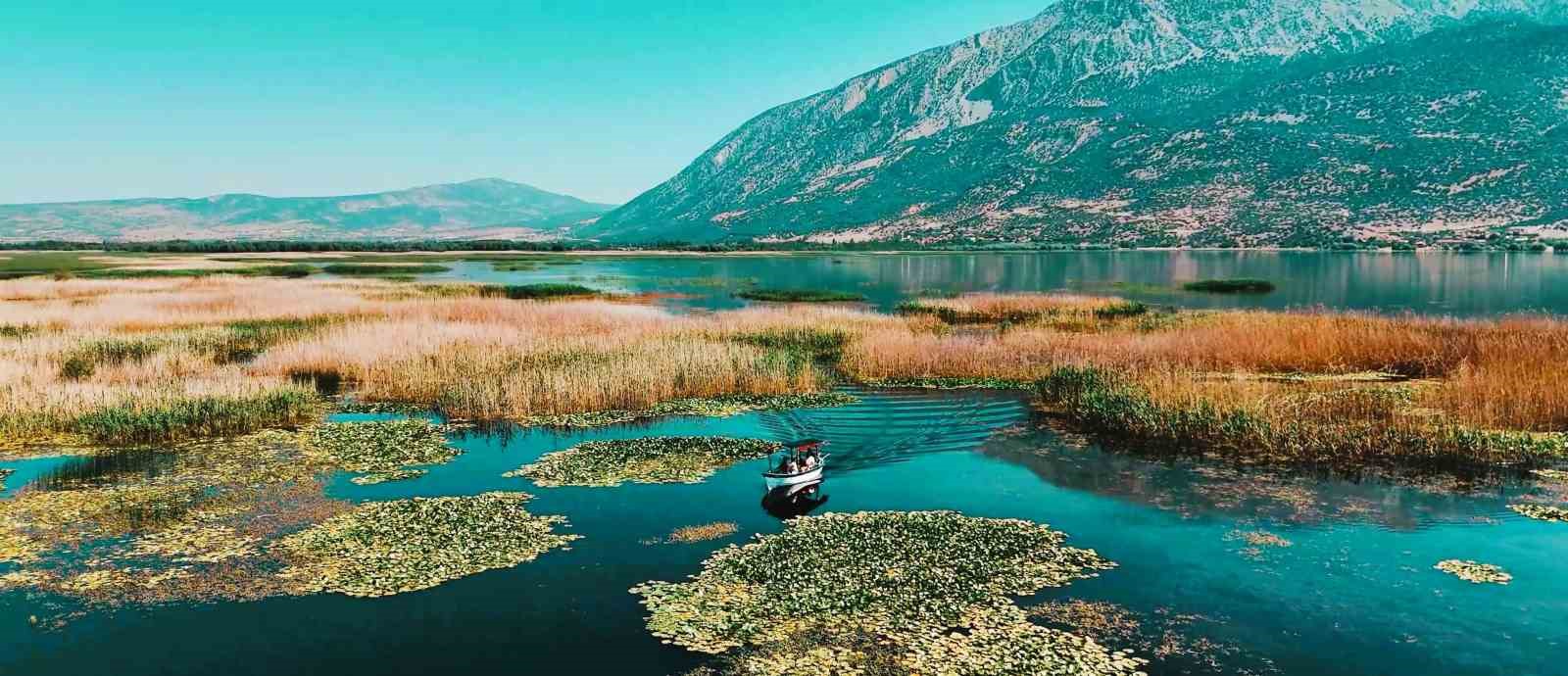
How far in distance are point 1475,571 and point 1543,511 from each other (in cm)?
488

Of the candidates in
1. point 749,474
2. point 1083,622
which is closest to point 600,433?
point 749,474

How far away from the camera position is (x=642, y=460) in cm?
2356

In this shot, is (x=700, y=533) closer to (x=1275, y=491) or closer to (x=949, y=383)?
(x=1275, y=491)

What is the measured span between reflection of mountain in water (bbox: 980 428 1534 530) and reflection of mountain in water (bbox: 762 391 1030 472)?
3.18 metres

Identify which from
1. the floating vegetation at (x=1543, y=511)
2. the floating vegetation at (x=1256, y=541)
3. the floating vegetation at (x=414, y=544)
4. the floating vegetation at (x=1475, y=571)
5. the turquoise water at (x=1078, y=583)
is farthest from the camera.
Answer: the floating vegetation at (x=1543, y=511)

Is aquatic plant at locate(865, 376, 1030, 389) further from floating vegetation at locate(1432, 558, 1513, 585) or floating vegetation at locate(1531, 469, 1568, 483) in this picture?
floating vegetation at locate(1432, 558, 1513, 585)

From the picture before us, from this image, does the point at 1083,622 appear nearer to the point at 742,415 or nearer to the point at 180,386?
the point at 742,415

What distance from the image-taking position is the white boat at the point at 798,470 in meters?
19.9

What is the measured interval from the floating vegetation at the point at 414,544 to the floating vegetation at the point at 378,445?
4.26m

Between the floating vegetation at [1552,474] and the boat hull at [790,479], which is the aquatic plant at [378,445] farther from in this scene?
the floating vegetation at [1552,474]

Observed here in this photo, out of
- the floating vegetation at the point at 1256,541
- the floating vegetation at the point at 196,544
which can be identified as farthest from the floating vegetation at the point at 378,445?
the floating vegetation at the point at 1256,541

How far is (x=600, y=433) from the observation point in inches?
1086

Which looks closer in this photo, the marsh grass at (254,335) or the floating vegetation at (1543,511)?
the floating vegetation at (1543,511)

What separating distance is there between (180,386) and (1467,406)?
41.1m
